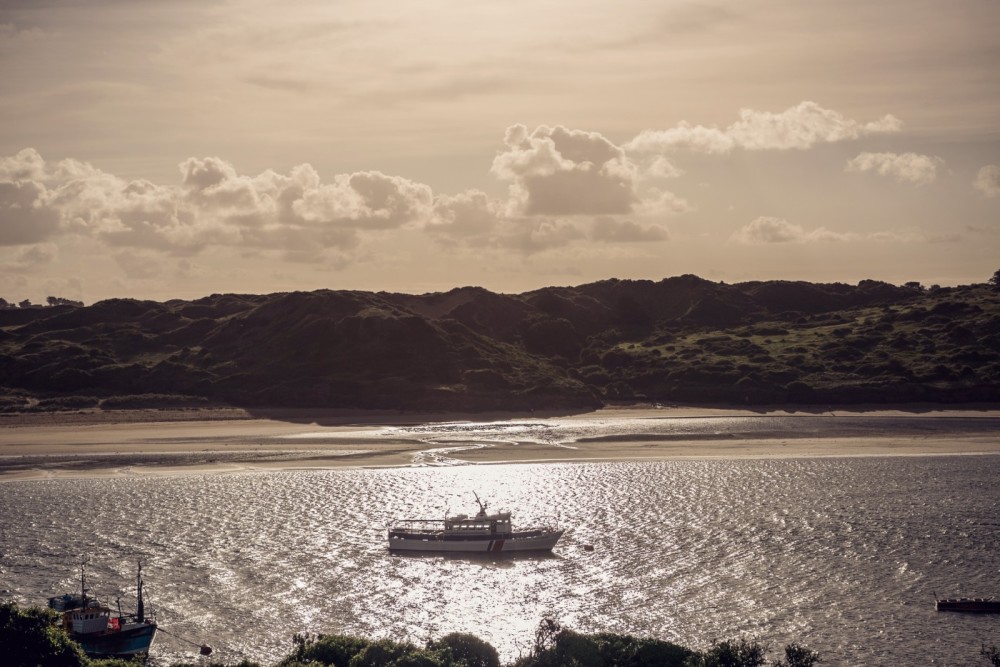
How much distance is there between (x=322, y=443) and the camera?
12812 cm

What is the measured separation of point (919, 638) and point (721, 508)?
35388 mm

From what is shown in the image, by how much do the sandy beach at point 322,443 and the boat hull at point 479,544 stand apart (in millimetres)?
33539

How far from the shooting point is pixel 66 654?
46.8 m

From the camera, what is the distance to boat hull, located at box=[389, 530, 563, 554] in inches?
3130

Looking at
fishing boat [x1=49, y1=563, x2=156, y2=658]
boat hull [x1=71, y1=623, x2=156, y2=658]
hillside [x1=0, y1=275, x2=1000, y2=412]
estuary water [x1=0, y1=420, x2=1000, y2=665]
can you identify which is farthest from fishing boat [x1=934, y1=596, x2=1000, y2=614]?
hillside [x1=0, y1=275, x2=1000, y2=412]

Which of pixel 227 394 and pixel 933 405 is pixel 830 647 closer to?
pixel 933 405

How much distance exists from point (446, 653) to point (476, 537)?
35.0 metres

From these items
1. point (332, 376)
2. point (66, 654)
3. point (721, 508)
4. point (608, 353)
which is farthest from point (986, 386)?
point (66, 654)

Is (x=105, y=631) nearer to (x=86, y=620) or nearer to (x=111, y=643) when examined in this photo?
(x=111, y=643)

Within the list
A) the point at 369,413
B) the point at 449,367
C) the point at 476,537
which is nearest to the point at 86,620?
the point at 476,537

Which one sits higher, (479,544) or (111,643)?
(479,544)

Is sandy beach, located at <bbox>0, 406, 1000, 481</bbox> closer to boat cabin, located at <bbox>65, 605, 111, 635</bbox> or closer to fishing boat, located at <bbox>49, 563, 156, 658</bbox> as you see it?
fishing boat, located at <bbox>49, 563, 156, 658</bbox>

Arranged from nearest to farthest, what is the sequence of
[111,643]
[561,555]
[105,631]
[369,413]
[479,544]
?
[111,643] < [105,631] < [561,555] < [479,544] < [369,413]

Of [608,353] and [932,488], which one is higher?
[608,353]
